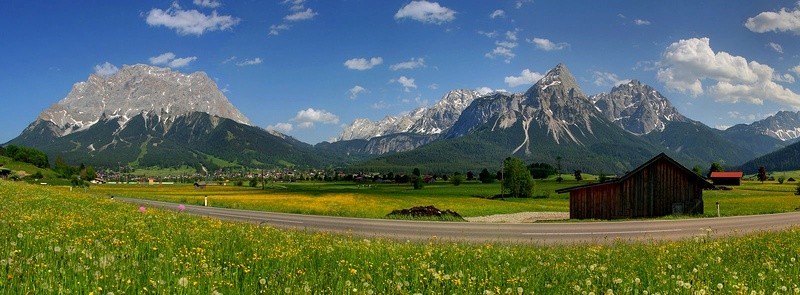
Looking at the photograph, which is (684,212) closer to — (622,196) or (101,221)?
(622,196)

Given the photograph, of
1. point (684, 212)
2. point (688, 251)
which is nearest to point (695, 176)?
point (684, 212)

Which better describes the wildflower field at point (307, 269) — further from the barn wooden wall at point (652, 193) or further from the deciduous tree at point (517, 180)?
the deciduous tree at point (517, 180)

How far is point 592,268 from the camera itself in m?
9.77

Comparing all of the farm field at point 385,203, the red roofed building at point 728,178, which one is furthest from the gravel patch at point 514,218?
the red roofed building at point 728,178

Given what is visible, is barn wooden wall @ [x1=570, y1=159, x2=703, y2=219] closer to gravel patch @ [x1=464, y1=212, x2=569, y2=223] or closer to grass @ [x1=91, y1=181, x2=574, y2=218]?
gravel patch @ [x1=464, y1=212, x2=569, y2=223]

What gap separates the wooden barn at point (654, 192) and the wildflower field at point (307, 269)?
42703 millimetres

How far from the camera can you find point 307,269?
8.77 m

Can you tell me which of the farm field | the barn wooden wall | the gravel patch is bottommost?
the gravel patch

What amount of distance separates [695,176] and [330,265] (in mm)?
55880

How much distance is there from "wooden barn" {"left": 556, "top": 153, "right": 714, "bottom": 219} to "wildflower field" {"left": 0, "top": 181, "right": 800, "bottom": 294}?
1681 inches

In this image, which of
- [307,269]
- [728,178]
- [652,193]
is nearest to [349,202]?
[652,193]

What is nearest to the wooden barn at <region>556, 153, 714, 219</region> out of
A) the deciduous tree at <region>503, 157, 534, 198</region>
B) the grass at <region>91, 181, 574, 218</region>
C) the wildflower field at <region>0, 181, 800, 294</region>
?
the grass at <region>91, 181, 574, 218</region>

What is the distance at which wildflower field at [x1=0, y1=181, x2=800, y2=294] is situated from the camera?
258 inches

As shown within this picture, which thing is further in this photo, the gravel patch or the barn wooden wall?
the barn wooden wall
